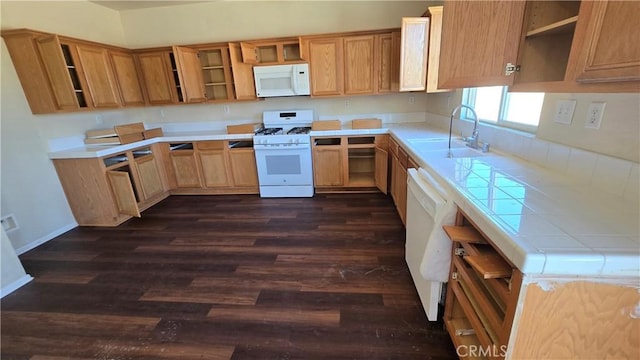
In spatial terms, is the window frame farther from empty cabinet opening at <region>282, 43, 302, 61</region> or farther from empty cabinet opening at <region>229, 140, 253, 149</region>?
empty cabinet opening at <region>229, 140, 253, 149</region>

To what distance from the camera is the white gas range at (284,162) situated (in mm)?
3498

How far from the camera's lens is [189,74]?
3.66m

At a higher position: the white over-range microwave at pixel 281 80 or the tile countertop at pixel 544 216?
the white over-range microwave at pixel 281 80

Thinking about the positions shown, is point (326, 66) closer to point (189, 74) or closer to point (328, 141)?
point (328, 141)

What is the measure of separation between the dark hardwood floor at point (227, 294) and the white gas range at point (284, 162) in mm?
647

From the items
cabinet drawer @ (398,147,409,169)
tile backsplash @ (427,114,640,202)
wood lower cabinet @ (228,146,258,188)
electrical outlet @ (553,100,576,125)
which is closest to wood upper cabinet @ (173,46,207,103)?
wood lower cabinet @ (228,146,258,188)

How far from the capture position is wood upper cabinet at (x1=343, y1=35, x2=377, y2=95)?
3393 millimetres

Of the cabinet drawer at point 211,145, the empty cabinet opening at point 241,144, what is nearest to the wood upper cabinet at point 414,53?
the empty cabinet opening at point 241,144

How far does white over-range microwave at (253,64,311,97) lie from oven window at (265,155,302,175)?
0.85m

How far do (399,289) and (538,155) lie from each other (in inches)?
47.6

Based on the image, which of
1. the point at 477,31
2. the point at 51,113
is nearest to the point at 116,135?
the point at 51,113

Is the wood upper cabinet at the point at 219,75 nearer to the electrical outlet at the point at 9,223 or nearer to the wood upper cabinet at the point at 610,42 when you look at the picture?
the electrical outlet at the point at 9,223

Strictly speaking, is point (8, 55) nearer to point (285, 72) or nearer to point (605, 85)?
point (285, 72)

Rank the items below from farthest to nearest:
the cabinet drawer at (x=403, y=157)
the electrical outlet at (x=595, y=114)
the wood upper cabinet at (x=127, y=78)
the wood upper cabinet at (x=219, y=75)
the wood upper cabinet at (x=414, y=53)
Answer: the wood upper cabinet at (x=219, y=75) < the wood upper cabinet at (x=127, y=78) < the wood upper cabinet at (x=414, y=53) < the cabinet drawer at (x=403, y=157) < the electrical outlet at (x=595, y=114)
